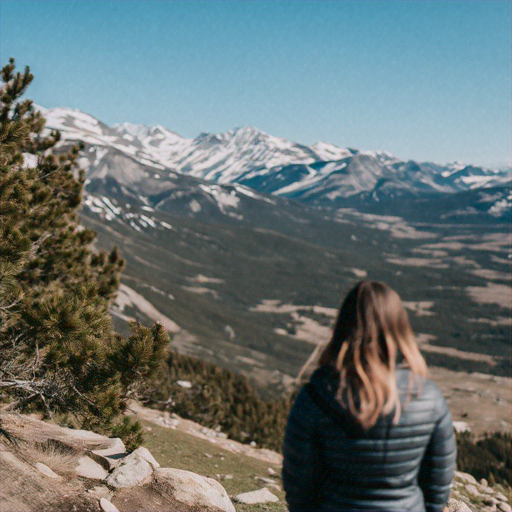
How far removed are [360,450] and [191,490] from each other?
5412 millimetres

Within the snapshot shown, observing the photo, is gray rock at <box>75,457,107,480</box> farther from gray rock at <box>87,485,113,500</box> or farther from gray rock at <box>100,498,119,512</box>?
gray rock at <box>100,498,119,512</box>

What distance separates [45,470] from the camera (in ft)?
27.2

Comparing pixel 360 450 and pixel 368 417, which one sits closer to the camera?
pixel 368 417

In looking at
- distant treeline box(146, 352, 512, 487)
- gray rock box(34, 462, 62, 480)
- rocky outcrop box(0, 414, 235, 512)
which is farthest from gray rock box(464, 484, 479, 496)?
gray rock box(34, 462, 62, 480)

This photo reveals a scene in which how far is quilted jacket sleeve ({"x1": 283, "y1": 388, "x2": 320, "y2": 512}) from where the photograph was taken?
13.7 feet

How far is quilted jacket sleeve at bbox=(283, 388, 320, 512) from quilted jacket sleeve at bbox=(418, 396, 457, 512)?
38.1 inches

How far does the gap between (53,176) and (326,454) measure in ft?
53.1

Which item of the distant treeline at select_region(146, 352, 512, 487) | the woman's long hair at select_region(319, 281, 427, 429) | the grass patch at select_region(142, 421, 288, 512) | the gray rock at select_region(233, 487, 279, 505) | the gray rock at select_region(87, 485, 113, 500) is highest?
the woman's long hair at select_region(319, 281, 427, 429)

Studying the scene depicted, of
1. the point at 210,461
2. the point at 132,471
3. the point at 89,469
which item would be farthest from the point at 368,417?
the point at 210,461

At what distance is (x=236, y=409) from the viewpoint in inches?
1194

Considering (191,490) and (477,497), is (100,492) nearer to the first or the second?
(191,490)

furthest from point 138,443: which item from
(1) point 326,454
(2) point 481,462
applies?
(2) point 481,462

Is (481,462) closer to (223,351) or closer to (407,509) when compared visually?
(407,509)

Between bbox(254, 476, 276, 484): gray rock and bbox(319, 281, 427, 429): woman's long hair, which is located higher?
bbox(319, 281, 427, 429): woman's long hair
